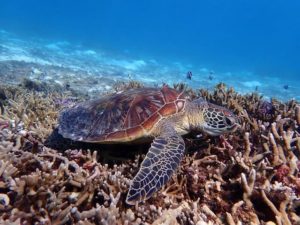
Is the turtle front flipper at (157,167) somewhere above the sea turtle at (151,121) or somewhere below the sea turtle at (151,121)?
below

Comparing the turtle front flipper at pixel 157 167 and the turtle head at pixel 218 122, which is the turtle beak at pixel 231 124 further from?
the turtle front flipper at pixel 157 167

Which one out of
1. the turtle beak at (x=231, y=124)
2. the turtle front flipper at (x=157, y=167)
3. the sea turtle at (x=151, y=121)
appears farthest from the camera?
the turtle beak at (x=231, y=124)

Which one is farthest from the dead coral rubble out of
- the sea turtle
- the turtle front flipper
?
the sea turtle

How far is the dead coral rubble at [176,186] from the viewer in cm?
236

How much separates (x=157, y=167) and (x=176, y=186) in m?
0.38

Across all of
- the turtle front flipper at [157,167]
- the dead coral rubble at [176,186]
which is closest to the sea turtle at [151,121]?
the turtle front flipper at [157,167]

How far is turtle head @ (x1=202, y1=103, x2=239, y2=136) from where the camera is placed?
3371mm

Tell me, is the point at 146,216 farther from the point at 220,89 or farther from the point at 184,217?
the point at 220,89

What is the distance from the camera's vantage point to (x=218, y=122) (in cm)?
340

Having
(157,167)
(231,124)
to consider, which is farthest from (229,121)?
(157,167)

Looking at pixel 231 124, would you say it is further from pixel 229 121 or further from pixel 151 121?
pixel 151 121

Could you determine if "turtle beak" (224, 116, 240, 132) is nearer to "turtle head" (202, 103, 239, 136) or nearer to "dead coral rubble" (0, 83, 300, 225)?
"turtle head" (202, 103, 239, 136)

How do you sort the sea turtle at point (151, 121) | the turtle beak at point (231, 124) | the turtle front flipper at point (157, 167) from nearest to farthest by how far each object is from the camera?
1. the turtle front flipper at point (157, 167)
2. the sea turtle at point (151, 121)
3. the turtle beak at point (231, 124)

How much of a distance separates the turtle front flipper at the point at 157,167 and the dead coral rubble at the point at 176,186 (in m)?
0.16
